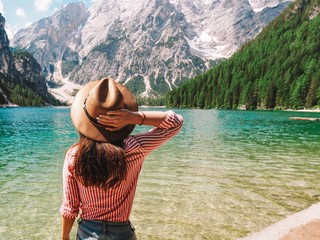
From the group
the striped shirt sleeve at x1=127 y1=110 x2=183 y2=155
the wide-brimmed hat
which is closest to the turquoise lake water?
the striped shirt sleeve at x1=127 y1=110 x2=183 y2=155

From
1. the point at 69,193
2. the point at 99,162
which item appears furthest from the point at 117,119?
the point at 69,193

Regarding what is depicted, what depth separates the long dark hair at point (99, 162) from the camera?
298 cm

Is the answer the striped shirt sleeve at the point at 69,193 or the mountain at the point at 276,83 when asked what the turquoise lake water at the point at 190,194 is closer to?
the striped shirt sleeve at the point at 69,193

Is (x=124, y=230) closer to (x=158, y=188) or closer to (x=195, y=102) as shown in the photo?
(x=158, y=188)

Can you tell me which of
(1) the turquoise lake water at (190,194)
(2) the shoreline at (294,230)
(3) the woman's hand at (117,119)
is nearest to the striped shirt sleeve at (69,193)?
(3) the woman's hand at (117,119)

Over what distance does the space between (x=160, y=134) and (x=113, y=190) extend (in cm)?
79

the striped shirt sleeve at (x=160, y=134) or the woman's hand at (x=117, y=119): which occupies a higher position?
the woman's hand at (x=117, y=119)

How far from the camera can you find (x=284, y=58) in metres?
183

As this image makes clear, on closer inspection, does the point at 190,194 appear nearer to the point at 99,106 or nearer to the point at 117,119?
the point at 117,119

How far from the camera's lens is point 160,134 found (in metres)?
3.39

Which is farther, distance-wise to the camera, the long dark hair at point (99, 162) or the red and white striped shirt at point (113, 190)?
the red and white striped shirt at point (113, 190)

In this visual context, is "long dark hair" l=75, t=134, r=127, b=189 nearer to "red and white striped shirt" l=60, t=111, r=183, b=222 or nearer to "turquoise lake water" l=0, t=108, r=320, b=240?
"red and white striped shirt" l=60, t=111, r=183, b=222

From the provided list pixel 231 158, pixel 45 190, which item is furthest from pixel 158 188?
pixel 231 158

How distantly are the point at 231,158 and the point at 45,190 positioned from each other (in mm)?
13093
